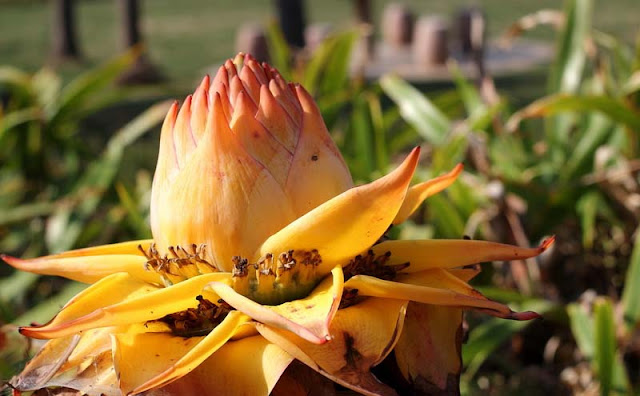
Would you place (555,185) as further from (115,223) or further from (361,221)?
(361,221)

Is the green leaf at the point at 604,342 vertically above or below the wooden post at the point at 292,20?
above

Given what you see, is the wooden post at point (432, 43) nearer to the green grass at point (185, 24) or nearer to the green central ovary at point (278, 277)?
the green grass at point (185, 24)

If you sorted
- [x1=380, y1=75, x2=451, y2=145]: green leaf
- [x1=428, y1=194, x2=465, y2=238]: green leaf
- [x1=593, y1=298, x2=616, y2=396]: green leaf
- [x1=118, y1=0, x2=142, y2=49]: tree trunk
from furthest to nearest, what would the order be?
1. [x1=118, y1=0, x2=142, y2=49]: tree trunk
2. [x1=380, y1=75, x2=451, y2=145]: green leaf
3. [x1=428, y1=194, x2=465, y2=238]: green leaf
4. [x1=593, y1=298, x2=616, y2=396]: green leaf

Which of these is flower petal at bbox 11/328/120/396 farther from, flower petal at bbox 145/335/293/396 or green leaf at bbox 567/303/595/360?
green leaf at bbox 567/303/595/360

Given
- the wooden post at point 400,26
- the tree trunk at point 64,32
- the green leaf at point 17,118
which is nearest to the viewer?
the green leaf at point 17,118

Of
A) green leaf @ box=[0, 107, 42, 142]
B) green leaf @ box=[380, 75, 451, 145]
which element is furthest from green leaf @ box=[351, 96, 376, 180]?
green leaf @ box=[0, 107, 42, 142]

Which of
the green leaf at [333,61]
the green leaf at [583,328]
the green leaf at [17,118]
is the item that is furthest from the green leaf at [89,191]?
the green leaf at [583,328]
